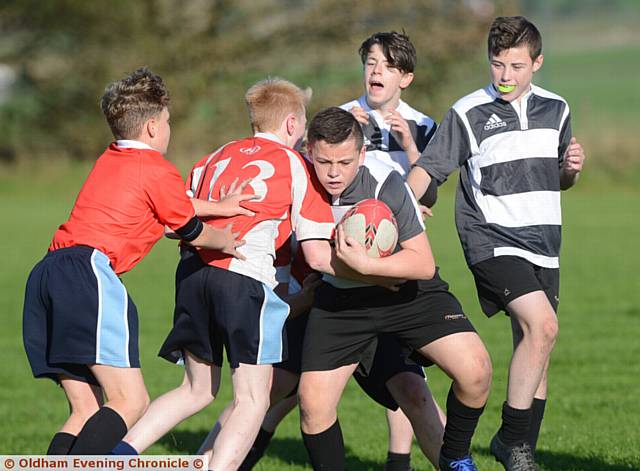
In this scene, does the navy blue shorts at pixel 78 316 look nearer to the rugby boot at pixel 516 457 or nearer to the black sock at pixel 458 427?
the black sock at pixel 458 427

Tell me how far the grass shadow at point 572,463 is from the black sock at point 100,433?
2.53 metres

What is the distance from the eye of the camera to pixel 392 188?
5371 millimetres

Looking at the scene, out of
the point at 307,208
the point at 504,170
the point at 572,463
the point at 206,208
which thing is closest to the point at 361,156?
the point at 307,208

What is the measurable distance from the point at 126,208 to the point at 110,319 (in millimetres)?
527

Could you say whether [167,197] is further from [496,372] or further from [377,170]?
[496,372]

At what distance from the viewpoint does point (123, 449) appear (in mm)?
5227

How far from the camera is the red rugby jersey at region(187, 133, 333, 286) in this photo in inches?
209

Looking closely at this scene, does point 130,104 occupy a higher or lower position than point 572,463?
higher

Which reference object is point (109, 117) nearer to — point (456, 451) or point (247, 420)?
point (247, 420)

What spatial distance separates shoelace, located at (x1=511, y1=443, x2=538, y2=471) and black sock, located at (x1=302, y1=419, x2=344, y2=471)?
3.03ft

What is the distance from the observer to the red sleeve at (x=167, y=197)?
5148 mm

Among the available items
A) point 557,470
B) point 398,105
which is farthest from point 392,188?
point 557,470

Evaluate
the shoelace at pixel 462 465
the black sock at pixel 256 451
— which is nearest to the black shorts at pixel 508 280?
the shoelace at pixel 462 465

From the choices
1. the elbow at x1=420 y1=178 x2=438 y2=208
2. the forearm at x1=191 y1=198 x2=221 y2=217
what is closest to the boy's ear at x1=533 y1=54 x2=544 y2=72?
the elbow at x1=420 y1=178 x2=438 y2=208
